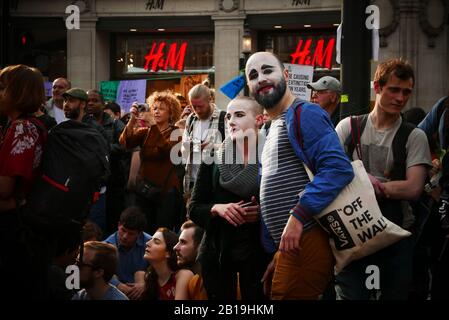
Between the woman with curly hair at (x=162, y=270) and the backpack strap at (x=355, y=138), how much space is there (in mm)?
1855

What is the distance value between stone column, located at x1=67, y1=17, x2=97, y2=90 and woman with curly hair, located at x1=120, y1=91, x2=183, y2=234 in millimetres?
15721

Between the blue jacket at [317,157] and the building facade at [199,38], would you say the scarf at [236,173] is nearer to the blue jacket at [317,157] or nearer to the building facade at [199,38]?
the blue jacket at [317,157]

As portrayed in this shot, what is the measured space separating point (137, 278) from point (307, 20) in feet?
58.6

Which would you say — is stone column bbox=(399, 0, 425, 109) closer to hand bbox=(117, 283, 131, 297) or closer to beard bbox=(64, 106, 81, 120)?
beard bbox=(64, 106, 81, 120)

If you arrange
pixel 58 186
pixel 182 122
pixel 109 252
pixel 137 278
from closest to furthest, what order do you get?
pixel 58 186, pixel 109 252, pixel 137 278, pixel 182 122

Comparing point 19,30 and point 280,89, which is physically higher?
point 19,30

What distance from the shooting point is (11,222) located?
17.6 feet

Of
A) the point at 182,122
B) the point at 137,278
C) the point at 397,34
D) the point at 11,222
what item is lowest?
the point at 137,278

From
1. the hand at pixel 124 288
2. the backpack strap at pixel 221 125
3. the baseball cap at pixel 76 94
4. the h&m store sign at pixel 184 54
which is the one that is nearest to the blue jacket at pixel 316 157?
the hand at pixel 124 288

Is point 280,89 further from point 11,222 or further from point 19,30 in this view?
point 19,30
